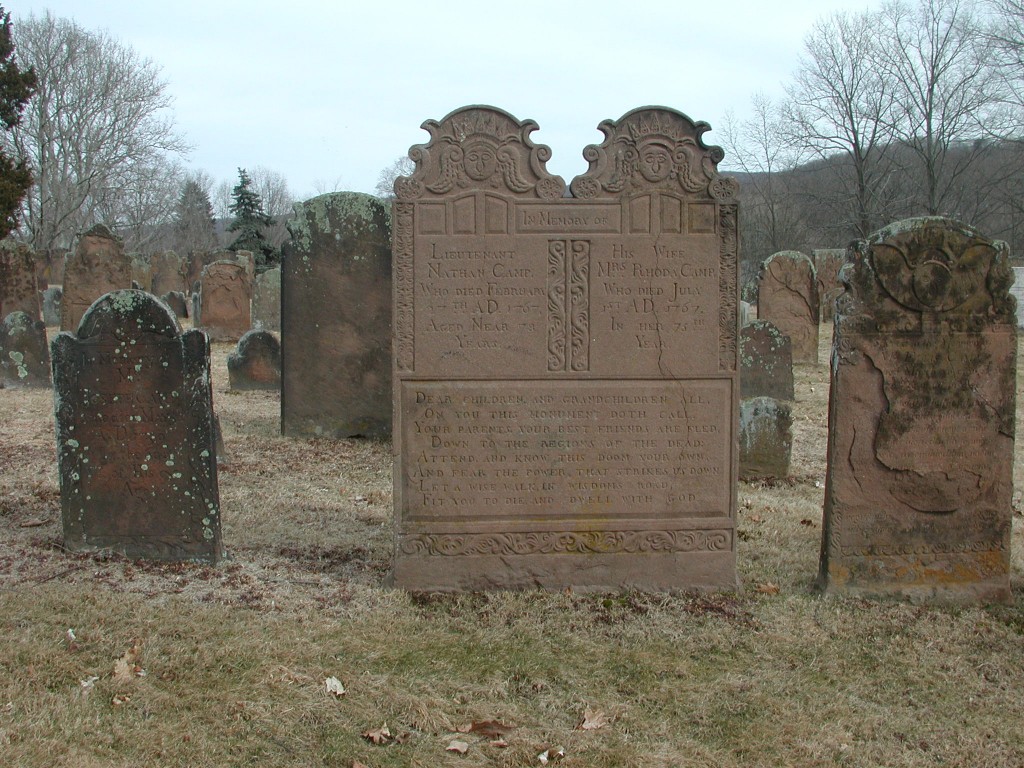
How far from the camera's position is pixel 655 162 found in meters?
4.92

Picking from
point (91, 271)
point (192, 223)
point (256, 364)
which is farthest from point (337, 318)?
point (192, 223)

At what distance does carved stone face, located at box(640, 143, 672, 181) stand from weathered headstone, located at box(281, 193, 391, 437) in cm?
442

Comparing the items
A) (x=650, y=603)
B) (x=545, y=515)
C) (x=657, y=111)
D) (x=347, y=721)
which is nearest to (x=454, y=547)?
(x=545, y=515)

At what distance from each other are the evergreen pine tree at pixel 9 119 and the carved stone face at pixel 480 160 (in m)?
14.3

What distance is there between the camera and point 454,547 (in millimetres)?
5012

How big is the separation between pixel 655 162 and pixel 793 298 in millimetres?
11593

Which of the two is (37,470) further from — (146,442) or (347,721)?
→ (347,721)

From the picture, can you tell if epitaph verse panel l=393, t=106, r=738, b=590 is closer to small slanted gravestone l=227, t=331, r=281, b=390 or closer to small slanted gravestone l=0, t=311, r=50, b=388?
small slanted gravestone l=227, t=331, r=281, b=390

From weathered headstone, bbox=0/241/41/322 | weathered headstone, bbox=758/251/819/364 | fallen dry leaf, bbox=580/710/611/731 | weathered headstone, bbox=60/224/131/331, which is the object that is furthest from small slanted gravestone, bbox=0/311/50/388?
weathered headstone, bbox=758/251/819/364

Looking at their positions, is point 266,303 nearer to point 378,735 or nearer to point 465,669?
point 465,669

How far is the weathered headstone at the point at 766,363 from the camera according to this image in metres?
10.6

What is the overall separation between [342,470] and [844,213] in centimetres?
2921

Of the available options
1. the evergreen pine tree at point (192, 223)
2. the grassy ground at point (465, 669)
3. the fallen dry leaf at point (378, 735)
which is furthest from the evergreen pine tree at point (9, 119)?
the evergreen pine tree at point (192, 223)

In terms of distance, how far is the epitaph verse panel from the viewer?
489cm
